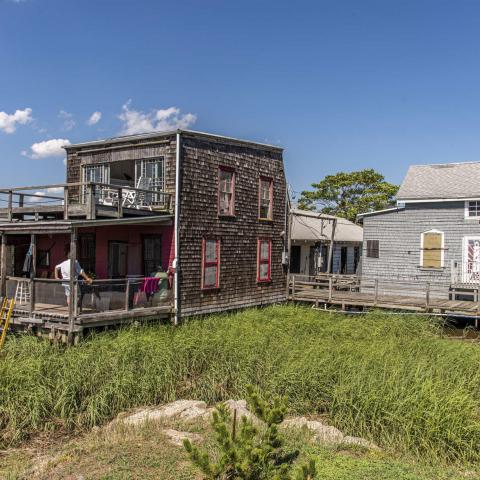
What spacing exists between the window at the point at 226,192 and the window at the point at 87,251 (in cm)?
489

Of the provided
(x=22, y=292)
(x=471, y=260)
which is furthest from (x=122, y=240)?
(x=471, y=260)

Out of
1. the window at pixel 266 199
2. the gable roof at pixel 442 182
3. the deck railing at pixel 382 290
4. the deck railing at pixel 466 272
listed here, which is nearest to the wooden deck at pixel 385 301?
the deck railing at pixel 382 290

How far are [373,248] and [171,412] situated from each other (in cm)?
1850

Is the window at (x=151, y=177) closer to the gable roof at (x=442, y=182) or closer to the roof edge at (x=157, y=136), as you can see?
the roof edge at (x=157, y=136)

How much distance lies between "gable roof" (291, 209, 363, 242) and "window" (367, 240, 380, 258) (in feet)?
10.2

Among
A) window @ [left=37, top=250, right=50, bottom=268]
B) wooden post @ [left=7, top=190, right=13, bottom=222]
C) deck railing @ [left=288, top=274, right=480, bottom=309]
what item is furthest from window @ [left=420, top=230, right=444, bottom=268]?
wooden post @ [left=7, top=190, right=13, bottom=222]

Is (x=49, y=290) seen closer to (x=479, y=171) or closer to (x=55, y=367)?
(x=55, y=367)

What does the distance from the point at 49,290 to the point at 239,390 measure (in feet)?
21.8

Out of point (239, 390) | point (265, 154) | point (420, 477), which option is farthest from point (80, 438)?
point (265, 154)

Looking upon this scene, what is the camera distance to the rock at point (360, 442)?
344 inches

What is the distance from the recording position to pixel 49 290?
15094 mm

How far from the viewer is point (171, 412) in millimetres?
10391

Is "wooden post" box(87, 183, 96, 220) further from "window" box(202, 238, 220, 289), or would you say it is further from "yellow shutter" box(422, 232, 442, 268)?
"yellow shutter" box(422, 232, 442, 268)

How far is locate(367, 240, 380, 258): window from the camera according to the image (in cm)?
2659
